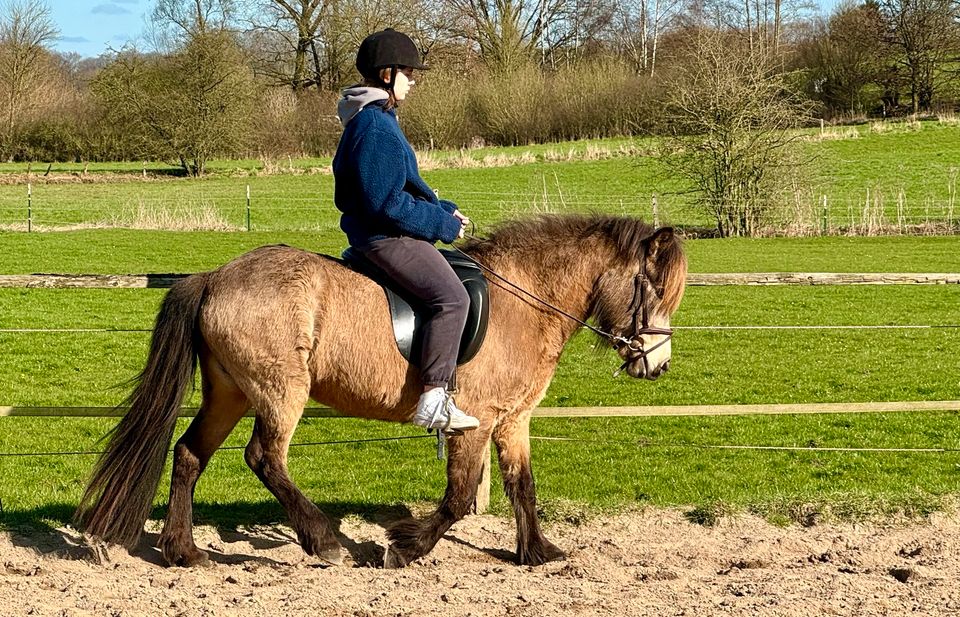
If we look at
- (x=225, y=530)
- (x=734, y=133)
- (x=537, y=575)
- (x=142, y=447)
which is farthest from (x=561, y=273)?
(x=734, y=133)

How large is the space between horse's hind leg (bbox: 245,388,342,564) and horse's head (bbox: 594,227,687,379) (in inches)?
64.5

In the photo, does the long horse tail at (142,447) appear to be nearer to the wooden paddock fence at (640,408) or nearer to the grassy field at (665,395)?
the wooden paddock fence at (640,408)

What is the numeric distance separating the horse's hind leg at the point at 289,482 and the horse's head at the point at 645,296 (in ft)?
5.37

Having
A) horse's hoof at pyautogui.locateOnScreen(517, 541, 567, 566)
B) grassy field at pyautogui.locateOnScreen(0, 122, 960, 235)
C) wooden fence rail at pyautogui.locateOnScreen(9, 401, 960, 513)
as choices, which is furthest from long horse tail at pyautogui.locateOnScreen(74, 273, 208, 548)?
grassy field at pyautogui.locateOnScreen(0, 122, 960, 235)

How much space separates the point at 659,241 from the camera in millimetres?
5113

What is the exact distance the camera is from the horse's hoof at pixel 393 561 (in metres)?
4.93

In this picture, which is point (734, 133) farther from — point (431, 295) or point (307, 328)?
point (307, 328)

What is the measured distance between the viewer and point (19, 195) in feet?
122

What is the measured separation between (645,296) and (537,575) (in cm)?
147

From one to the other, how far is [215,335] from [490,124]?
47.9 metres

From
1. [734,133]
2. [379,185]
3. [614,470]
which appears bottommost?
[614,470]

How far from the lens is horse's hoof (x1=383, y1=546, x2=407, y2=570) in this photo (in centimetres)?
493

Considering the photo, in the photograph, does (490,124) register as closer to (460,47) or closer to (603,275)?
(460,47)

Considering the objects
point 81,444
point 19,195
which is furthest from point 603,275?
point 19,195
